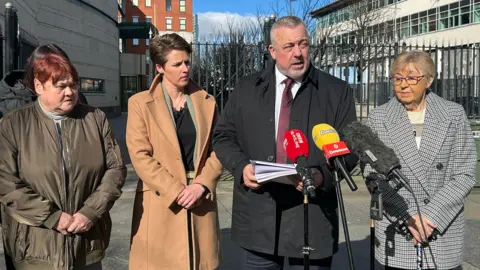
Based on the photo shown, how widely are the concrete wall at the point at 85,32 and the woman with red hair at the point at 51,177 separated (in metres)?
12.7

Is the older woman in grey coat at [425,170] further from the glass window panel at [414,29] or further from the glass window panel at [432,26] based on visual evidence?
the glass window panel at [414,29]

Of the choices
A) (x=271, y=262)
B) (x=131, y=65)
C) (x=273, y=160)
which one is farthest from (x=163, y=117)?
(x=131, y=65)

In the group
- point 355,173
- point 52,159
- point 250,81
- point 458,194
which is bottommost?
point 355,173

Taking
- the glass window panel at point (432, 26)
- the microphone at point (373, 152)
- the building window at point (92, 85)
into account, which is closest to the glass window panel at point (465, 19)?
the glass window panel at point (432, 26)

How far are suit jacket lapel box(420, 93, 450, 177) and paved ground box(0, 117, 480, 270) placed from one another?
210cm

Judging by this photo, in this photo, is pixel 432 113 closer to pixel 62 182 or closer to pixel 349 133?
pixel 349 133

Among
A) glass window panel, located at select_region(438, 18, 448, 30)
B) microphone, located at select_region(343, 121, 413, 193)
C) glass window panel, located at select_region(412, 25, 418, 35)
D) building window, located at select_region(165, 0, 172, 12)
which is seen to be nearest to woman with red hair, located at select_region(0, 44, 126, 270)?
microphone, located at select_region(343, 121, 413, 193)

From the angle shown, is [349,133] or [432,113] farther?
[432,113]

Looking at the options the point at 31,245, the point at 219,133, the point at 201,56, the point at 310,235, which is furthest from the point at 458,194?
the point at 201,56

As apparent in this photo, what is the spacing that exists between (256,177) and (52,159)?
125cm

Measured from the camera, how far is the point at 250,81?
300 cm

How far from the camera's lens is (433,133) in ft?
9.39

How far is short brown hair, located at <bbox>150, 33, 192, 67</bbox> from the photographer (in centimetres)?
332

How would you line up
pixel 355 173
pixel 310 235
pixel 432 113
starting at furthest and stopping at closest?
pixel 355 173 → pixel 432 113 → pixel 310 235
